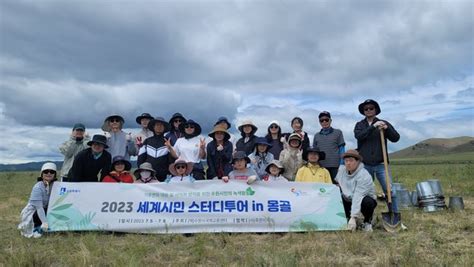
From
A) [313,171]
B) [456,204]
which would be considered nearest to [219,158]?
[313,171]

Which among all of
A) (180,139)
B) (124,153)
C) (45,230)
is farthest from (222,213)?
(45,230)

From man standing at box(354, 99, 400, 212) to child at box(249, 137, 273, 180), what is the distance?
2056mm

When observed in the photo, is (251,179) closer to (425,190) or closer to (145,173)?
(145,173)

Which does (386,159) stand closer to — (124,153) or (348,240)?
(348,240)

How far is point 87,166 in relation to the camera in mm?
8164

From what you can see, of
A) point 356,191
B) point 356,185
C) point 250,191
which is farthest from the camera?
point 250,191

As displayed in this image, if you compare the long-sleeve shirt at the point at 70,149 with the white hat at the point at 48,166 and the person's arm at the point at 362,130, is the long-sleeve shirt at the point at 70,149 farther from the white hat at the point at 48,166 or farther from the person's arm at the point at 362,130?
the person's arm at the point at 362,130

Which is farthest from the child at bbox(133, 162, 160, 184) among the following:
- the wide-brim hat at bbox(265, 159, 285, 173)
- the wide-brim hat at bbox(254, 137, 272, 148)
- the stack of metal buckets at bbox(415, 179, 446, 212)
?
the stack of metal buckets at bbox(415, 179, 446, 212)

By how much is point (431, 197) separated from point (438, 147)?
185 m

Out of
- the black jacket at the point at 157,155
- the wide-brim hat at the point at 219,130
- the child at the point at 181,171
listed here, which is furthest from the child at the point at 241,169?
the black jacket at the point at 157,155

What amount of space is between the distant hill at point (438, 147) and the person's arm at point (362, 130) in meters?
165

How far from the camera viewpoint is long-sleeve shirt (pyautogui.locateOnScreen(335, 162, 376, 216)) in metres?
7.29

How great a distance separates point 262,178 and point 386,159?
2.74 m

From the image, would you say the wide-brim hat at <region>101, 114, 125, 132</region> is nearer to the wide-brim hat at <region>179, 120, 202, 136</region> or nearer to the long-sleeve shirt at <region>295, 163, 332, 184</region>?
the wide-brim hat at <region>179, 120, 202, 136</region>
